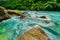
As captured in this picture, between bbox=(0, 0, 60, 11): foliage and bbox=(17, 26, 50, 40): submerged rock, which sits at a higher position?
bbox=(17, 26, 50, 40): submerged rock

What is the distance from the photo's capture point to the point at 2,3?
2348cm

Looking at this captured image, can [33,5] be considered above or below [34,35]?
below

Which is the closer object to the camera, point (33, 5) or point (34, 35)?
point (34, 35)

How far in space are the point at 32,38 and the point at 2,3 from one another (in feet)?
59.6

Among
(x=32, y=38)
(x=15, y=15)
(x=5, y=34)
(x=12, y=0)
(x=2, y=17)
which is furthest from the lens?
(x=12, y=0)

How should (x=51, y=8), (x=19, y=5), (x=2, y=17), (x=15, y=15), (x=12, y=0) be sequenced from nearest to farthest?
1. (x=2, y=17)
2. (x=15, y=15)
3. (x=51, y=8)
4. (x=19, y=5)
5. (x=12, y=0)

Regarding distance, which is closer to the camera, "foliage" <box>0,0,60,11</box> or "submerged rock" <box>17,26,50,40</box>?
"submerged rock" <box>17,26,50,40</box>

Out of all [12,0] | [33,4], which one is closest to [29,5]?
[33,4]

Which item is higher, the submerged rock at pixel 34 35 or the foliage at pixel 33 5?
the submerged rock at pixel 34 35

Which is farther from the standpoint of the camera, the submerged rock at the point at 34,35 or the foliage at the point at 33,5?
the foliage at the point at 33,5

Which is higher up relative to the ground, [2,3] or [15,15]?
[15,15]

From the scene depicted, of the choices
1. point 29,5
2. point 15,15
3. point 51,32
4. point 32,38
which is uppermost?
point 32,38

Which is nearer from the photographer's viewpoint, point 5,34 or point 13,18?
point 5,34

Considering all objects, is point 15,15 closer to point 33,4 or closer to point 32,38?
point 32,38
